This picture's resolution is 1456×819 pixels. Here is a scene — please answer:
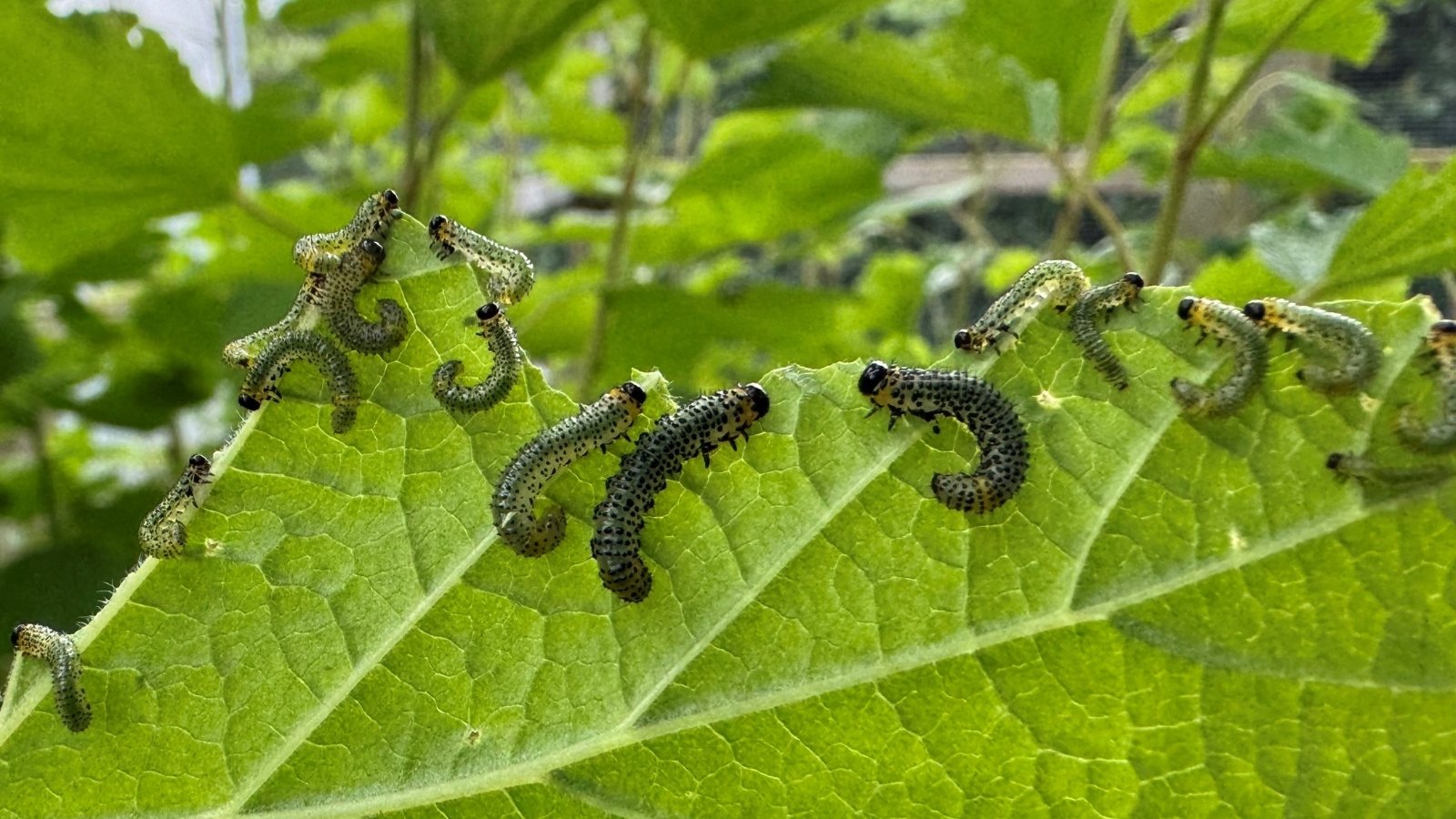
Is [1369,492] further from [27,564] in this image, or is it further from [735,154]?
[27,564]

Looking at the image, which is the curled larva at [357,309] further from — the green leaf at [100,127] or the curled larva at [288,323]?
the green leaf at [100,127]

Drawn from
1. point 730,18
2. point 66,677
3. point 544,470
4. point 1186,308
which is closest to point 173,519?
point 66,677

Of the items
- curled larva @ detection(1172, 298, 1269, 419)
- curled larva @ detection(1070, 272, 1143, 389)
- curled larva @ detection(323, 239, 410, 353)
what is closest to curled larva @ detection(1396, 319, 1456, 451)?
curled larva @ detection(1172, 298, 1269, 419)

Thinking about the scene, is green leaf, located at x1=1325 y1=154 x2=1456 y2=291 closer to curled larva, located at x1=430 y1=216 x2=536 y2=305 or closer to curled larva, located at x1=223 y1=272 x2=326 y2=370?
curled larva, located at x1=430 y1=216 x2=536 y2=305

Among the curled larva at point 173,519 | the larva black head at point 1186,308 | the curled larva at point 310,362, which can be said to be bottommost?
the curled larva at point 173,519

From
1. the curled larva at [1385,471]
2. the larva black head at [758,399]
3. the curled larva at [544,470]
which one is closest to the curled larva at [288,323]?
the curled larva at [544,470]

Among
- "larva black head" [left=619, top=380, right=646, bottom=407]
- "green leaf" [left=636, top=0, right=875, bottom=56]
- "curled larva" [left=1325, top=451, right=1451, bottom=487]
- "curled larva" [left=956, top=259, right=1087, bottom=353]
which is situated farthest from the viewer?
"green leaf" [left=636, top=0, right=875, bottom=56]

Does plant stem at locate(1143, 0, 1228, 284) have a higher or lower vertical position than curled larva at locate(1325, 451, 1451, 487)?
higher

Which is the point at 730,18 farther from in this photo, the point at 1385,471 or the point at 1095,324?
the point at 1385,471
